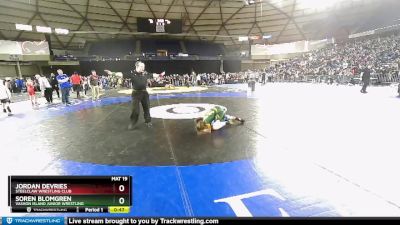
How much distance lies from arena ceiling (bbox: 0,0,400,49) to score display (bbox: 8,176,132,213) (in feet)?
98.1

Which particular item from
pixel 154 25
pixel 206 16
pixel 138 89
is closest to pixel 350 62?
pixel 206 16

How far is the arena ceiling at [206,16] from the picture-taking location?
93.4 ft

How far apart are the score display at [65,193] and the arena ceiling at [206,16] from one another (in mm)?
29905

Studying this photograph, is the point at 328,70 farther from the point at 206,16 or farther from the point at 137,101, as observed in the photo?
the point at 137,101

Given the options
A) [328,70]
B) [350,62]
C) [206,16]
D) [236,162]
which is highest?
[206,16]

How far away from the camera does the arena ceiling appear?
93.4 feet

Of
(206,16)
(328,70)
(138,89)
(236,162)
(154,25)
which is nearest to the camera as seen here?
(236,162)

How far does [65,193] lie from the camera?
2.04 m

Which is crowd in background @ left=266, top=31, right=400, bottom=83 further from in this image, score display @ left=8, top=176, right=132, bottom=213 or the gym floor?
score display @ left=8, top=176, right=132, bottom=213

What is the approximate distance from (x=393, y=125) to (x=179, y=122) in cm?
521

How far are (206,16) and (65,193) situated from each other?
37.9 m

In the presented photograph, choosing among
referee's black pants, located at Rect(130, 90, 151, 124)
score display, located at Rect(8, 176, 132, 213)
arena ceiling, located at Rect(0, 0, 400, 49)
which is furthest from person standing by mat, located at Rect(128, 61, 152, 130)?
arena ceiling, located at Rect(0, 0, 400, 49)

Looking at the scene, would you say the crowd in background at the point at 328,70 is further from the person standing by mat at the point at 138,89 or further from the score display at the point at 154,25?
the person standing by mat at the point at 138,89

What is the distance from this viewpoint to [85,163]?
3652 millimetres
